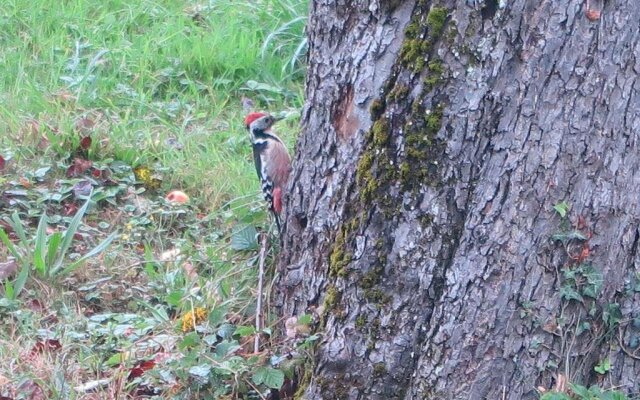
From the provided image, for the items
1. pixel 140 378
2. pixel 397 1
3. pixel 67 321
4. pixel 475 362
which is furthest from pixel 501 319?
pixel 67 321

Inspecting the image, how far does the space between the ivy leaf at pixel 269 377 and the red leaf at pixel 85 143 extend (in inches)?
95.9

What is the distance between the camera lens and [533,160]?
289 cm

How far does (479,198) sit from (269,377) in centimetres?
88

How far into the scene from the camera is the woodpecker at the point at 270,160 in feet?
13.1

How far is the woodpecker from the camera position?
399 cm

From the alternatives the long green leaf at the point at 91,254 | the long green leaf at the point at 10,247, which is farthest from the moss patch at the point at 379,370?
the long green leaf at the point at 10,247

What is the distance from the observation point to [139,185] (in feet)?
17.3

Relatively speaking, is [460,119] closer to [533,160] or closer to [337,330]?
[533,160]

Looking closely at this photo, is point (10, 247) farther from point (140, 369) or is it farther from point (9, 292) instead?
point (140, 369)

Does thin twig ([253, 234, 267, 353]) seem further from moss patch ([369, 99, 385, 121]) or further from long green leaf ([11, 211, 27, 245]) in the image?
long green leaf ([11, 211, 27, 245])

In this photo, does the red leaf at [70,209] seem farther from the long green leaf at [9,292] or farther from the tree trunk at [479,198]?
the tree trunk at [479,198]

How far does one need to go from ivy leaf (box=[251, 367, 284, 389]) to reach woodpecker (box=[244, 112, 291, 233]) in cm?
65

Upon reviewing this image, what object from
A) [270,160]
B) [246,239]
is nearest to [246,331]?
[246,239]

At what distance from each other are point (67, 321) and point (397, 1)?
1952mm
